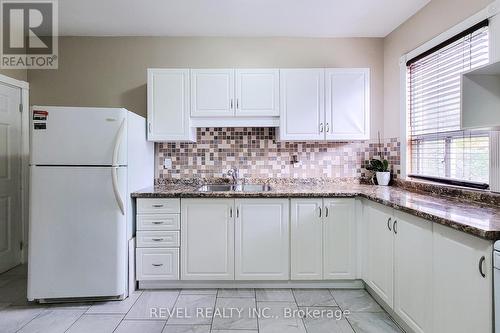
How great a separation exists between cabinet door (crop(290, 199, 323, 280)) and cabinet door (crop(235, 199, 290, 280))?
0.06m

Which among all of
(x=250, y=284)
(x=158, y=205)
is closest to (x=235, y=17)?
(x=158, y=205)

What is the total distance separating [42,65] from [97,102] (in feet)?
2.47

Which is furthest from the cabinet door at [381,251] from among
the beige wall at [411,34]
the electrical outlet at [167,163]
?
the electrical outlet at [167,163]

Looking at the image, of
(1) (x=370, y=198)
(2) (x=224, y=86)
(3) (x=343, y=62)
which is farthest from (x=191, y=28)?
(1) (x=370, y=198)

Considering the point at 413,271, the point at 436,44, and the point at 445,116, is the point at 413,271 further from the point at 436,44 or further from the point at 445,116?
the point at 436,44

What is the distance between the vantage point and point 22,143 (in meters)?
3.27

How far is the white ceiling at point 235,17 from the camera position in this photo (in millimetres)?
2598

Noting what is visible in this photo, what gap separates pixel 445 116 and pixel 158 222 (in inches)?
100

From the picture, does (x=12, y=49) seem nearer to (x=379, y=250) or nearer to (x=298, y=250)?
(x=298, y=250)

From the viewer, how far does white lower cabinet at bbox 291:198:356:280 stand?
2656mm

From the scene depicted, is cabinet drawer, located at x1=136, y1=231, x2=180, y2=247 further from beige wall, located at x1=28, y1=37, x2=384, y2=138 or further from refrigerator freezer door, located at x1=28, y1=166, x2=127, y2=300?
beige wall, located at x1=28, y1=37, x2=384, y2=138

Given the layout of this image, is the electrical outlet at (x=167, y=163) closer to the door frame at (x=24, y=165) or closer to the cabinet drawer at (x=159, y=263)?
the cabinet drawer at (x=159, y=263)

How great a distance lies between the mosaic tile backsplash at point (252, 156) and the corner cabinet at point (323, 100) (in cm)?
36

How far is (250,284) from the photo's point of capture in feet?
8.89
